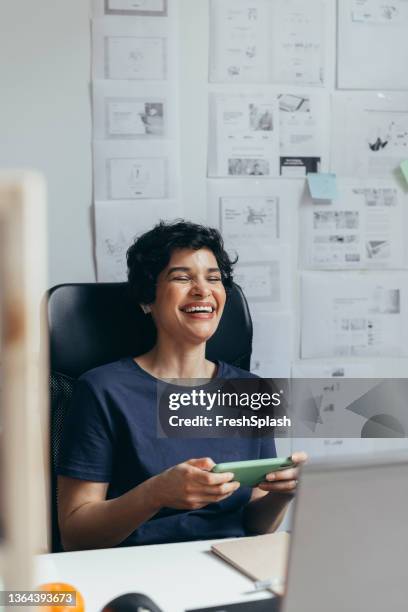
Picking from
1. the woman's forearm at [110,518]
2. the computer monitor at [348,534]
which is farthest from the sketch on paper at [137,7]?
the computer monitor at [348,534]

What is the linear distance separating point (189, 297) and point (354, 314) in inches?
27.4

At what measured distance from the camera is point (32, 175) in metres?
0.40

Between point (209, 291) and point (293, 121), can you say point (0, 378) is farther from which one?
point (293, 121)

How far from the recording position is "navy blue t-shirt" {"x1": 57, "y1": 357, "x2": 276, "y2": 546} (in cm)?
155

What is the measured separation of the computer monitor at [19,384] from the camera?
15.9 inches

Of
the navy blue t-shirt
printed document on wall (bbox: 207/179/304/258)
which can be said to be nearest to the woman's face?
the navy blue t-shirt

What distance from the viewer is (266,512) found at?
1564mm

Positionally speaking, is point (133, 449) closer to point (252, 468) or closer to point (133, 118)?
point (252, 468)

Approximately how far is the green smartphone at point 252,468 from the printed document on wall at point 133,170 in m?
0.98

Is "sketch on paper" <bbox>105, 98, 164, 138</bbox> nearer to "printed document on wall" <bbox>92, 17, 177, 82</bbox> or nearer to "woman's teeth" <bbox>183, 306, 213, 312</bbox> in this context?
"printed document on wall" <bbox>92, 17, 177, 82</bbox>

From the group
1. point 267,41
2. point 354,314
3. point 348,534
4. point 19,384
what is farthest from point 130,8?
point 19,384

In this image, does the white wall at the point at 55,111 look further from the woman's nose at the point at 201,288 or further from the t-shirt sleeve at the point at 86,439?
the t-shirt sleeve at the point at 86,439

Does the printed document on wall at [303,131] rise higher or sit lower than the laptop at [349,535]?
higher

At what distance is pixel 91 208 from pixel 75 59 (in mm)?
389
